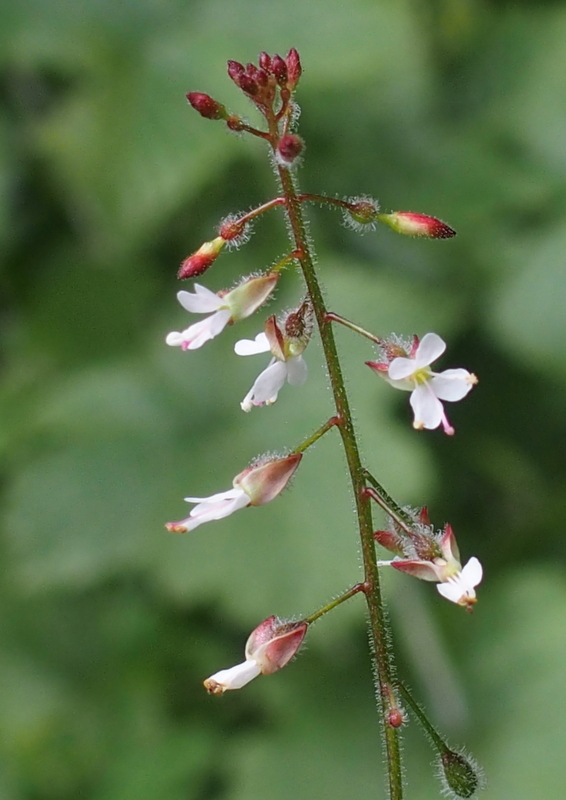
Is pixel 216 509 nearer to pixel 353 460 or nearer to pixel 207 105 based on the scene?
pixel 353 460

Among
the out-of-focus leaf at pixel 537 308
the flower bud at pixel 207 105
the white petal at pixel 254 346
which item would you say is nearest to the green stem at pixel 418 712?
the white petal at pixel 254 346

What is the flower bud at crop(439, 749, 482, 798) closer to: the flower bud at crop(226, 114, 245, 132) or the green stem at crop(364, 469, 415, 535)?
the green stem at crop(364, 469, 415, 535)

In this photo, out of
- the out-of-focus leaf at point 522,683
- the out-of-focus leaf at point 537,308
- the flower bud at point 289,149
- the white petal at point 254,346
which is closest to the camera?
the flower bud at point 289,149

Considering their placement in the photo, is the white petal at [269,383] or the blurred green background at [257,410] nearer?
the white petal at [269,383]

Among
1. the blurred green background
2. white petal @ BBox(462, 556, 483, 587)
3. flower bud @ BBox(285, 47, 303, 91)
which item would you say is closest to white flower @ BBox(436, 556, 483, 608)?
white petal @ BBox(462, 556, 483, 587)

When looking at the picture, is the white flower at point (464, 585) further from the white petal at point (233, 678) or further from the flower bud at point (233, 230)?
the flower bud at point (233, 230)

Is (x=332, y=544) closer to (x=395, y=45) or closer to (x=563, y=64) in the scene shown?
(x=395, y=45)

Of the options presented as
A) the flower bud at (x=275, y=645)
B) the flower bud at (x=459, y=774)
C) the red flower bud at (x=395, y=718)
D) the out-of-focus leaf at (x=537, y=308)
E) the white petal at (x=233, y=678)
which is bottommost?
the out-of-focus leaf at (x=537, y=308)
